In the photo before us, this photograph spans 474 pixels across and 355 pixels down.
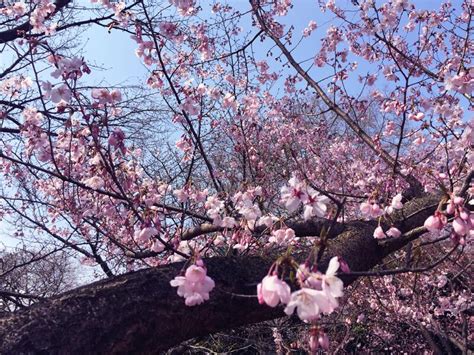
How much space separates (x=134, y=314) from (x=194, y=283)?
36cm

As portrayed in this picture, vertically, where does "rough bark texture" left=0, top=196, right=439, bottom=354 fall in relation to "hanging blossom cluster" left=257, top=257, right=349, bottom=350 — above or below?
above

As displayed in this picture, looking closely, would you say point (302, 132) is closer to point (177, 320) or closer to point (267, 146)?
point (267, 146)

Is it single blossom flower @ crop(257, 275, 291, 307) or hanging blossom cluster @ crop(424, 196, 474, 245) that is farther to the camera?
hanging blossom cluster @ crop(424, 196, 474, 245)

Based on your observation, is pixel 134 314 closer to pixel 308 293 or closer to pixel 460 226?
pixel 308 293

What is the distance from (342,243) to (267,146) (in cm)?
454

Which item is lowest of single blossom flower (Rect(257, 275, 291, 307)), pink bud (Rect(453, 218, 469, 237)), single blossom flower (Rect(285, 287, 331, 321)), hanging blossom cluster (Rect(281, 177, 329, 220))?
single blossom flower (Rect(285, 287, 331, 321))

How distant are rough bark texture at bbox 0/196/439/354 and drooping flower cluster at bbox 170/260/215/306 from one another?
11.6 inches

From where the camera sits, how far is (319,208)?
1690 millimetres

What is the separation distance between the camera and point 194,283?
4.97 ft

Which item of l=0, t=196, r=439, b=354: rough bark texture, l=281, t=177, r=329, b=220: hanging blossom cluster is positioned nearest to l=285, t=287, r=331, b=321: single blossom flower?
l=281, t=177, r=329, b=220: hanging blossom cluster

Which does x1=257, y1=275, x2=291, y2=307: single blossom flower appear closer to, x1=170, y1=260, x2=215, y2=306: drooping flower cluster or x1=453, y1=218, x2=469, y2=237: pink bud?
x1=170, y1=260, x2=215, y2=306: drooping flower cluster

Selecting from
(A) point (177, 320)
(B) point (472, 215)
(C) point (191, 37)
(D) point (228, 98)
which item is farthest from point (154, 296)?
(C) point (191, 37)

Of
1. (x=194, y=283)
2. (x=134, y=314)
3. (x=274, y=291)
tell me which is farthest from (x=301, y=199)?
(x=134, y=314)

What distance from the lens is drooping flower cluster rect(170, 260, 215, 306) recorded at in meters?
1.50
